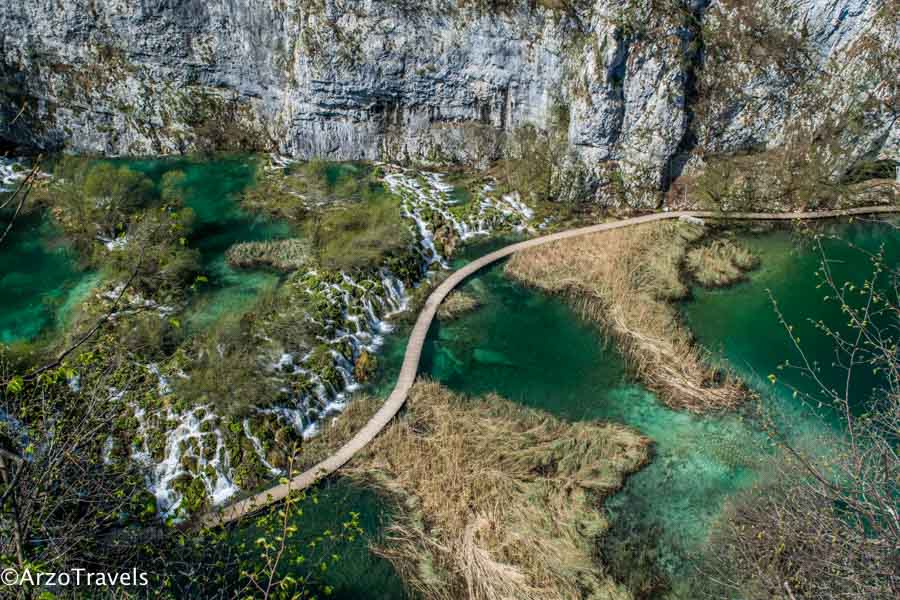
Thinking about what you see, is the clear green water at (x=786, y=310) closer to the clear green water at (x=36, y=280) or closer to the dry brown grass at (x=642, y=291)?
the dry brown grass at (x=642, y=291)

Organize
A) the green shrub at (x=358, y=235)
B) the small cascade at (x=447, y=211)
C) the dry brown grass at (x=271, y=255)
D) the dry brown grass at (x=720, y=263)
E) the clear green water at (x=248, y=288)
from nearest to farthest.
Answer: the clear green water at (x=248, y=288) < the green shrub at (x=358, y=235) < the dry brown grass at (x=271, y=255) < the dry brown grass at (x=720, y=263) < the small cascade at (x=447, y=211)

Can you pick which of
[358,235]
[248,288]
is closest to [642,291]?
[358,235]

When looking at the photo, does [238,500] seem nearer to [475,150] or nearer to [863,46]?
[475,150]

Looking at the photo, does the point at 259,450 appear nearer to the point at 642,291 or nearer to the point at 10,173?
the point at 642,291

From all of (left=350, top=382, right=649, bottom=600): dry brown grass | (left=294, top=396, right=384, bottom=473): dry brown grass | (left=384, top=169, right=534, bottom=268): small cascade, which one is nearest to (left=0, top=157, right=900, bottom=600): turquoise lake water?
(left=350, top=382, right=649, bottom=600): dry brown grass

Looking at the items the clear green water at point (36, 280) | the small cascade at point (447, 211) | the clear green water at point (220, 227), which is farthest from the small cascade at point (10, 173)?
the small cascade at point (447, 211)

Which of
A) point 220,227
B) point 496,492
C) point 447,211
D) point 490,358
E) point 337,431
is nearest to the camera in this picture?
point 496,492
